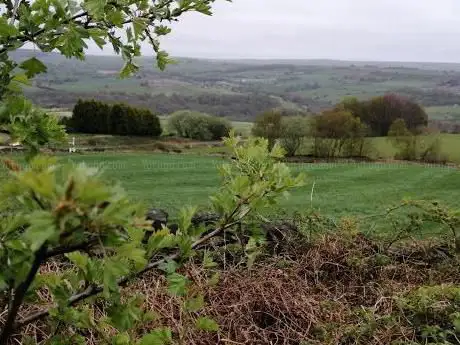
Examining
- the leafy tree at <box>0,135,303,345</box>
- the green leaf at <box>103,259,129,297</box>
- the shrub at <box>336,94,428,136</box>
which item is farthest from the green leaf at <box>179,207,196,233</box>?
the shrub at <box>336,94,428,136</box>

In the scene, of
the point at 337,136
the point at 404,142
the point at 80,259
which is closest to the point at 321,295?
the point at 80,259

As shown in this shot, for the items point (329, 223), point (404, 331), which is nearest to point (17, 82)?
point (404, 331)

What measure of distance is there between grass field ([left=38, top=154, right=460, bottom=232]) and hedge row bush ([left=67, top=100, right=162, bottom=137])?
66.8 ft

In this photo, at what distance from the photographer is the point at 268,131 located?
4306 cm

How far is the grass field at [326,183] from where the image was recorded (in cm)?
1617

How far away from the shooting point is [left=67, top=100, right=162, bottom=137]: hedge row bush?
1994 inches

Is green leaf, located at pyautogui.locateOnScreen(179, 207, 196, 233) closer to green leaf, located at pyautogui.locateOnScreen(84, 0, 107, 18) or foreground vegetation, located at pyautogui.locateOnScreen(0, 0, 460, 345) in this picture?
foreground vegetation, located at pyautogui.locateOnScreen(0, 0, 460, 345)

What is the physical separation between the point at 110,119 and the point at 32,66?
5038 cm

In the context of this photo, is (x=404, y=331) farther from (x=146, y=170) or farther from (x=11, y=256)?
(x=146, y=170)

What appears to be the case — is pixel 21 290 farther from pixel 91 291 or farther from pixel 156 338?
pixel 156 338

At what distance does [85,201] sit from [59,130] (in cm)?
94

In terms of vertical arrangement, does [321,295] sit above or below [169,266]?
below

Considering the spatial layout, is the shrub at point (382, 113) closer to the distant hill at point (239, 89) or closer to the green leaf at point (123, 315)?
the distant hill at point (239, 89)

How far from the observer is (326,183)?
2253 cm
